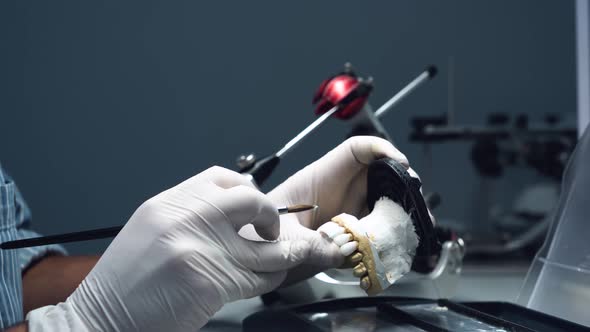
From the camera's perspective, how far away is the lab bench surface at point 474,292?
0.91 m

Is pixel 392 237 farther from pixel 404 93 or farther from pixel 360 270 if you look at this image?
pixel 404 93

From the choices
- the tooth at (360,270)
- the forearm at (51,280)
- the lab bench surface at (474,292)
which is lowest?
the lab bench surface at (474,292)

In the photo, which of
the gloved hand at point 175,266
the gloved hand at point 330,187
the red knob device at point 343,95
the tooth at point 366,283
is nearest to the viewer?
the gloved hand at point 175,266

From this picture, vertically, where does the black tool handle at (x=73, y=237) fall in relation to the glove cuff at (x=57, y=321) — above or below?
above

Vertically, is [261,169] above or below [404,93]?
below

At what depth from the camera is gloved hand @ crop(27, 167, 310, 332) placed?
632 mm

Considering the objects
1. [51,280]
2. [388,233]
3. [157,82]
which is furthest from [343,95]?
[157,82]

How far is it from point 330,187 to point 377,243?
0.17m

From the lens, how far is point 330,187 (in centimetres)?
92

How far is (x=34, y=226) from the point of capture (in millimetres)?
1953

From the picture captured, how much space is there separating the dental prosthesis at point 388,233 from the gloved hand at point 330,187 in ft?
0.16

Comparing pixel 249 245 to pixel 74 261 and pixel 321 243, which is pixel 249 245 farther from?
pixel 74 261

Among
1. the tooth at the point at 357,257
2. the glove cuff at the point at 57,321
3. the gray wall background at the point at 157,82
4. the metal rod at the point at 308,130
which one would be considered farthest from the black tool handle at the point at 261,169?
the gray wall background at the point at 157,82

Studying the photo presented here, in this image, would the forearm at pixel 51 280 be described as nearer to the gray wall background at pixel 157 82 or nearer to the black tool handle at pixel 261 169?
the black tool handle at pixel 261 169
